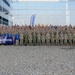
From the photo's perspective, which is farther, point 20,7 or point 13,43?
point 20,7

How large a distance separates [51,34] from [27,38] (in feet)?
6.59

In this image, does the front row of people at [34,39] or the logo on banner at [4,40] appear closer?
the front row of people at [34,39]

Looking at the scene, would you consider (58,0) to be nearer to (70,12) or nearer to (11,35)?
(70,12)

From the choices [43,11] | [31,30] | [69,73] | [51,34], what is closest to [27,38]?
[31,30]

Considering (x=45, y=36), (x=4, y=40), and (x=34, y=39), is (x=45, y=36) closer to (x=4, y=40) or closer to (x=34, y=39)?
(x=34, y=39)

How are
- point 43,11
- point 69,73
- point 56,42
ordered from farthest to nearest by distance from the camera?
1. point 43,11
2. point 56,42
3. point 69,73

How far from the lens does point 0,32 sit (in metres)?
19.5

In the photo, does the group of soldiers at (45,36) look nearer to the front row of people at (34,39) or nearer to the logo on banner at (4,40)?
the front row of people at (34,39)

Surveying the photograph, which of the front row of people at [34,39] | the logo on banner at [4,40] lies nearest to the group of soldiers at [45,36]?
the front row of people at [34,39]

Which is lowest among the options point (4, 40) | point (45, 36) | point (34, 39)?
point (4, 40)

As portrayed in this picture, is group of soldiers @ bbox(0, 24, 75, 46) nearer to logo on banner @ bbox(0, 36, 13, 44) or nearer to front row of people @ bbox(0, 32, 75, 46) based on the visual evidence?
front row of people @ bbox(0, 32, 75, 46)

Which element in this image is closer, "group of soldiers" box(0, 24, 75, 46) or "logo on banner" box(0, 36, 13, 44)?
"group of soldiers" box(0, 24, 75, 46)

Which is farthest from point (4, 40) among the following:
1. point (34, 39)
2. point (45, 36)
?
point (45, 36)

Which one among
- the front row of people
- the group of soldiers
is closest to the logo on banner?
the front row of people
